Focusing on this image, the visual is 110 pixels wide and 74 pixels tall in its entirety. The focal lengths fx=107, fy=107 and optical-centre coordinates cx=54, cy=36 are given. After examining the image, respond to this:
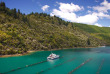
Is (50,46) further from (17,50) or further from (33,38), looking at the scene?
(17,50)

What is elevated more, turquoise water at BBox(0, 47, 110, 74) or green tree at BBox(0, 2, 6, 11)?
green tree at BBox(0, 2, 6, 11)

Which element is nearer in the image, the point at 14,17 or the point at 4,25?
the point at 4,25

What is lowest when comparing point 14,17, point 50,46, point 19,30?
point 50,46

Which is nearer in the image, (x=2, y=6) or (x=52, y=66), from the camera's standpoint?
(x=52, y=66)

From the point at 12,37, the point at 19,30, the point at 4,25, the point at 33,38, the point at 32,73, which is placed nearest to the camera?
the point at 32,73

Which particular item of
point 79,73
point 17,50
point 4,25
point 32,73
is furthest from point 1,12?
point 79,73

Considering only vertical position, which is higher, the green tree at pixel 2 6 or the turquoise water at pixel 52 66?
the green tree at pixel 2 6

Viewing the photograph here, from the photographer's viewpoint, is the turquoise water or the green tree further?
the green tree

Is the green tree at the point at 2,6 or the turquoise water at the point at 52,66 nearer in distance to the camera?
the turquoise water at the point at 52,66

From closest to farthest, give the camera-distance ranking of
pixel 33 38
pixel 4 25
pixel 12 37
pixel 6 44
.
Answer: pixel 6 44 < pixel 12 37 < pixel 4 25 < pixel 33 38

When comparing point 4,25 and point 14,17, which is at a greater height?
point 14,17

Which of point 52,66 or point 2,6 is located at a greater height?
point 2,6
